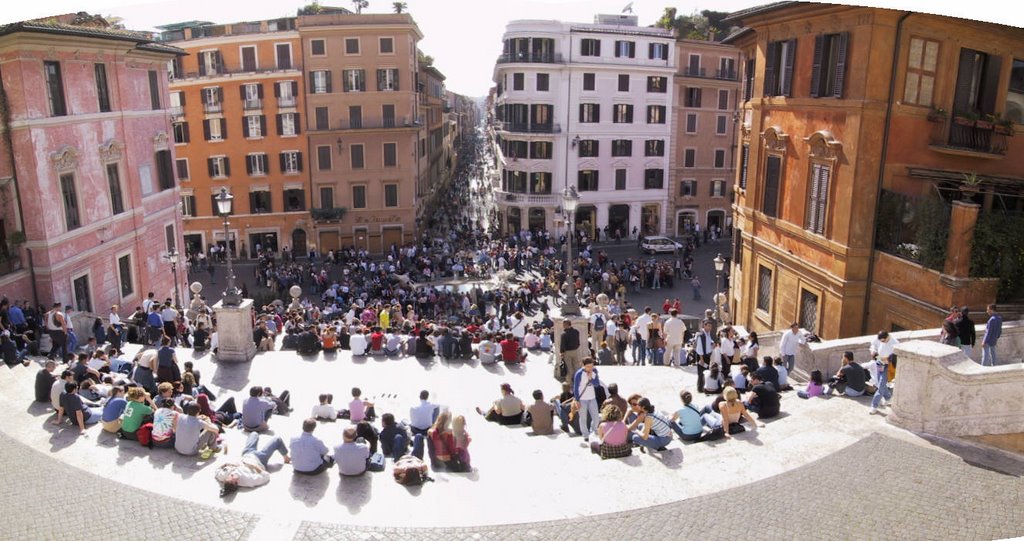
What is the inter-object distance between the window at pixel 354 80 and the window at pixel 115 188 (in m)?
20.5

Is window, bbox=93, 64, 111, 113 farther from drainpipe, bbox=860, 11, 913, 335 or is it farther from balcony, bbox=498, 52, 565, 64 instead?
balcony, bbox=498, 52, 565, 64

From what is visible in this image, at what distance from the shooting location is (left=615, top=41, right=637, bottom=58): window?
161 feet

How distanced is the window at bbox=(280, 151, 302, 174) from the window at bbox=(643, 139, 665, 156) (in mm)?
22459

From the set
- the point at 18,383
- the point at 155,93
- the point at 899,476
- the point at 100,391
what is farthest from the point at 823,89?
the point at 155,93

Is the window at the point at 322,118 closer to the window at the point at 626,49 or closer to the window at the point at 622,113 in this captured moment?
the window at the point at 622,113

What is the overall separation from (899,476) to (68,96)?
23797mm

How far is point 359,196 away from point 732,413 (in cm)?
3728

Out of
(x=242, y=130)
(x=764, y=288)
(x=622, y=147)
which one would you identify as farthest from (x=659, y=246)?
(x=242, y=130)

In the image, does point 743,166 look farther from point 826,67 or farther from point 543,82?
point 543,82

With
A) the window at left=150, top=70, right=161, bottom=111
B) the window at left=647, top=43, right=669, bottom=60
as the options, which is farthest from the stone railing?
the window at left=647, top=43, right=669, bottom=60

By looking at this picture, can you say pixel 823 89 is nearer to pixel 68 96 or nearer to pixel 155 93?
pixel 68 96

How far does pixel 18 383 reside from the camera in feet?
46.9

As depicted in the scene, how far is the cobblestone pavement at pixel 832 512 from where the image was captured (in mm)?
9141

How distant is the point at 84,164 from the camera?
2369 cm
